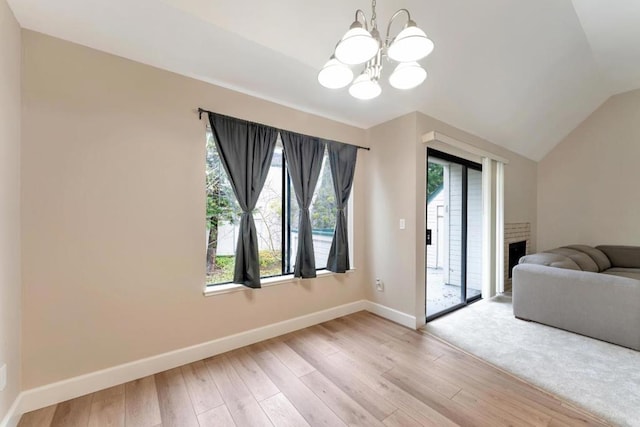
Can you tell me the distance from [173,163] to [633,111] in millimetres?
7129

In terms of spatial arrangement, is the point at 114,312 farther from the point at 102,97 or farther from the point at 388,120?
the point at 388,120

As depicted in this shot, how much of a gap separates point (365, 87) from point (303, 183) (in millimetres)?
1466

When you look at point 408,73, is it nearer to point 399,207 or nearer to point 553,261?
point 399,207

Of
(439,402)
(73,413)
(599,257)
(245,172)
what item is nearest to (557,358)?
(439,402)

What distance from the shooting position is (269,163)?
2619 mm

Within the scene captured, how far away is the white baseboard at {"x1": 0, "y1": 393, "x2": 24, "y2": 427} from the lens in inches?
56.6

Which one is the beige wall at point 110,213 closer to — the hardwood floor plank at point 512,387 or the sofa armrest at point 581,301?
the hardwood floor plank at point 512,387

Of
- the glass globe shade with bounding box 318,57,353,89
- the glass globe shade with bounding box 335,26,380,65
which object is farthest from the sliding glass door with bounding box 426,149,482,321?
the glass globe shade with bounding box 335,26,380,65

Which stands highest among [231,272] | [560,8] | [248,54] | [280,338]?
[560,8]

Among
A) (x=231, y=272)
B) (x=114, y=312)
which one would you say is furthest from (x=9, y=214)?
(x=231, y=272)

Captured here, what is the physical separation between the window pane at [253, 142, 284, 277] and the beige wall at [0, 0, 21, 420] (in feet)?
5.43

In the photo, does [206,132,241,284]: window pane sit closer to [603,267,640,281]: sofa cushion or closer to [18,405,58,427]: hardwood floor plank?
[18,405,58,427]: hardwood floor plank

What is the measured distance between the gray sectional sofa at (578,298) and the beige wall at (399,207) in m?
1.33

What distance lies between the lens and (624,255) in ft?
13.7
